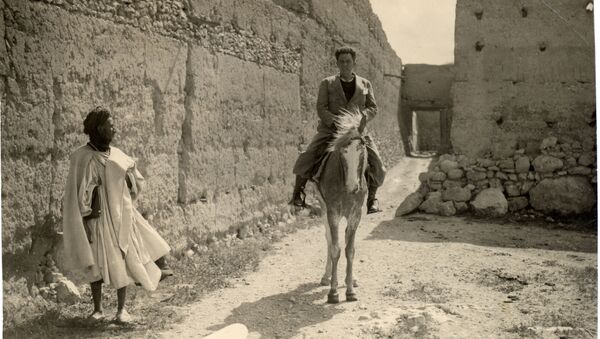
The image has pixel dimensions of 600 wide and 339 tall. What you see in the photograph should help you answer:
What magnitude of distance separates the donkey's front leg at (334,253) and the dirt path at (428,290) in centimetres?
10

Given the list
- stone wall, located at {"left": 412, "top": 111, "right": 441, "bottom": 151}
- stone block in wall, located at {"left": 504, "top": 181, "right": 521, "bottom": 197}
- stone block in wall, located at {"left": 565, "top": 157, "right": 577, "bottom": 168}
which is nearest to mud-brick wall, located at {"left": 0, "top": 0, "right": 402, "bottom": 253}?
stone block in wall, located at {"left": 504, "top": 181, "right": 521, "bottom": 197}

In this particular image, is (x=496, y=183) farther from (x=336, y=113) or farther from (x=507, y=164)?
(x=336, y=113)

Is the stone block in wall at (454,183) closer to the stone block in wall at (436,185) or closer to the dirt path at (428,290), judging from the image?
the stone block in wall at (436,185)

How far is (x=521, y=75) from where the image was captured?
8.89 m

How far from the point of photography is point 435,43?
30.0 feet

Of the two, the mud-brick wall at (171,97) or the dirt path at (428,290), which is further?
A: the dirt path at (428,290)

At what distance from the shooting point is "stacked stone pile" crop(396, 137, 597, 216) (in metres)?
8.45

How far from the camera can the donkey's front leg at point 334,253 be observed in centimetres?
509

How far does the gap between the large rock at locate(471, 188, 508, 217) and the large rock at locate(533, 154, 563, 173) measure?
710 mm

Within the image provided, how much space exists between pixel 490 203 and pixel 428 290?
4196 millimetres

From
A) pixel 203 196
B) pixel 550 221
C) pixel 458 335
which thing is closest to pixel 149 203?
pixel 203 196

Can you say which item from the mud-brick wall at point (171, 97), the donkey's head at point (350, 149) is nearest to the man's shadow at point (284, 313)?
the donkey's head at point (350, 149)

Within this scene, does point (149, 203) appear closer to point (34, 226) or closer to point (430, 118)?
point (34, 226)

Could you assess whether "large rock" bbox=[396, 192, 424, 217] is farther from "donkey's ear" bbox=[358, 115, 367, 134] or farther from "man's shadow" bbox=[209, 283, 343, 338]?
"donkey's ear" bbox=[358, 115, 367, 134]
